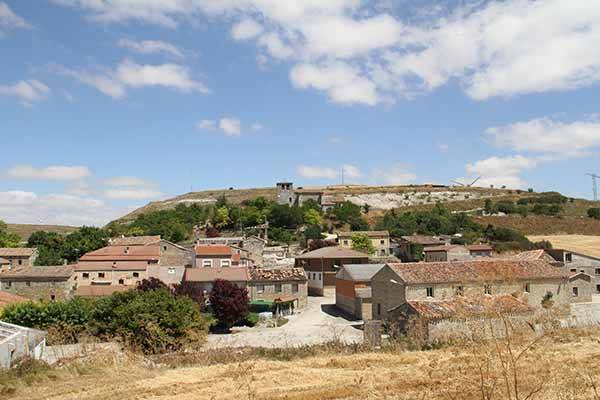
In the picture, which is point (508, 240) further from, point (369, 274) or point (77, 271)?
point (77, 271)

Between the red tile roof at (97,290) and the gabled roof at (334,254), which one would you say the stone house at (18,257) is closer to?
the red tile roof at (97,290)

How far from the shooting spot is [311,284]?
49312 millimetres

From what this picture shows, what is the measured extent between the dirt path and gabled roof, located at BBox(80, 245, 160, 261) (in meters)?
17.5

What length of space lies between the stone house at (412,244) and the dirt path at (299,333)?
23.7m

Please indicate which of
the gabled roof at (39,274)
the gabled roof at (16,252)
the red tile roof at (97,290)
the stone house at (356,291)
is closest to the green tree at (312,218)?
the stone house at (356,291)

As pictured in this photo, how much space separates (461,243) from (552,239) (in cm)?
1783

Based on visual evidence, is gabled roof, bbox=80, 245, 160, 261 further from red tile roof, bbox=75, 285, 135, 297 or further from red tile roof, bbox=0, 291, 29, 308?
red tile roof, bbox=0, 291, 29, 308

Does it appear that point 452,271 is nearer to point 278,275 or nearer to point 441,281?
point 441,281

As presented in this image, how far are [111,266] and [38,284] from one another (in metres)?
6.06

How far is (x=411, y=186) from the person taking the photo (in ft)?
420

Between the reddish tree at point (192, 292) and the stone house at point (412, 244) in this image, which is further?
the stone house at point (412, 244)

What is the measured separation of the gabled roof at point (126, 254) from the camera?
46.8 meters

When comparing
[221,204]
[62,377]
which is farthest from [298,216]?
[62,377]

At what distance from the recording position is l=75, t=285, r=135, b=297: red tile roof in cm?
4091
